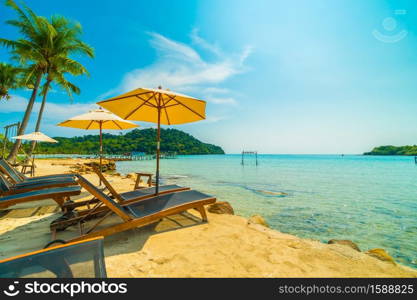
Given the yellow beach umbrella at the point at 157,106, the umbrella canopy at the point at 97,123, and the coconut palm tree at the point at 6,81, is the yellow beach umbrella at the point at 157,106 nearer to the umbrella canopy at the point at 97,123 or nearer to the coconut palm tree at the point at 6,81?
the umbrella canopy at the point at 97,123

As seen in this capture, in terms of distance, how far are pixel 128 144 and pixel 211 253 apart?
8247 cm

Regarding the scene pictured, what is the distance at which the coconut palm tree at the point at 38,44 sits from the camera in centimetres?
1248

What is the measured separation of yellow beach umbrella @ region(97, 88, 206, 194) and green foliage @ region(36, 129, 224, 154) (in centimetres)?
6516

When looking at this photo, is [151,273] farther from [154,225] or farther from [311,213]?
[311,213]

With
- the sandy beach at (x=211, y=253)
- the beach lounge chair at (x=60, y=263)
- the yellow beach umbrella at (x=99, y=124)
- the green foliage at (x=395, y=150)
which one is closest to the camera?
the beach lounge chair at (x=60, y=263)

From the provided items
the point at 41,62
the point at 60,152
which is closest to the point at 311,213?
the point at 41,62

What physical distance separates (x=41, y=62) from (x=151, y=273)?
16.8m

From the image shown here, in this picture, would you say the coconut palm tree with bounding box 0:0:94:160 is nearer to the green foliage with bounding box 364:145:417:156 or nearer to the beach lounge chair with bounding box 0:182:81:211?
the beach lounge chair with bounding box 0:182:81:211

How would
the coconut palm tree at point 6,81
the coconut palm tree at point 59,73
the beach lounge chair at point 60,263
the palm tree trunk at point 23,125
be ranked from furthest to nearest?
the coconut palm tree at point 6,81 → the coconut palm tree at point 59,73 → the palm tree trunk at point 23,125 → the beach lounge chair at point 60,263

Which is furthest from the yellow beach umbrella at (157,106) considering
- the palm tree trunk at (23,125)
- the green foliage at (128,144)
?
the green foliage at (128,144)

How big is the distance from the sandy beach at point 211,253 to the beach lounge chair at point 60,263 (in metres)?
0.96

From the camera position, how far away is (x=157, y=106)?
454 cm

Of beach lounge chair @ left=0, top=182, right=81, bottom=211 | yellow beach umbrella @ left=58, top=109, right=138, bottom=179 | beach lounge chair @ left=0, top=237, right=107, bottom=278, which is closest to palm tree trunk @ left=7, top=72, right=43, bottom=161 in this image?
yellow beach umbrella @ left=58, top=109, right=138, bottom=179

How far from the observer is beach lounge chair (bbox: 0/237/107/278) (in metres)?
1.29
